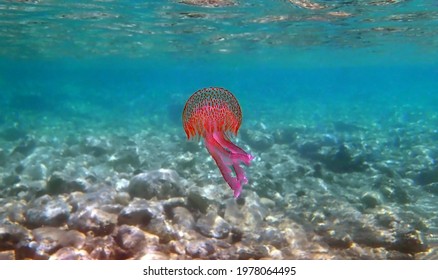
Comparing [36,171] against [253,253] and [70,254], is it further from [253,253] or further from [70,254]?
[253,253]

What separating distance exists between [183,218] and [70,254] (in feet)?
7.98

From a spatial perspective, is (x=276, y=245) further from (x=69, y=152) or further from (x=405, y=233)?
(x=69, y=152)

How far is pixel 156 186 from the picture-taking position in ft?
28.6

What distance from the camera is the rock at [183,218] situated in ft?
23.7

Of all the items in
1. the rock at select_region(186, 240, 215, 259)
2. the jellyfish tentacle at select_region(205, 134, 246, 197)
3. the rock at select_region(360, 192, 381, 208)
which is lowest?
the rock at select_region(360, 192, 381, 208)

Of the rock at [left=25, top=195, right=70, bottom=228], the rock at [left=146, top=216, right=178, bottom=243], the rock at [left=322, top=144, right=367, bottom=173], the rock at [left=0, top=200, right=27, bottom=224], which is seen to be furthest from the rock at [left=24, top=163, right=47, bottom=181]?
the rock at [left=322, top=144, right=367, bottom=173]

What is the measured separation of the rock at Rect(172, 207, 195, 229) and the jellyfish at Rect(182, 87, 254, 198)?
390 centimetres

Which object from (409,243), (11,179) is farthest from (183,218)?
(11,179)

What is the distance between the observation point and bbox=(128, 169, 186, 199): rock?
865 centimetres

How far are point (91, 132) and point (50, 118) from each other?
5.98 metres

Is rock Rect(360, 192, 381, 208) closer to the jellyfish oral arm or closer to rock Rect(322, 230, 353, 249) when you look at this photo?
rock Rect(322, 230, 353, 249)

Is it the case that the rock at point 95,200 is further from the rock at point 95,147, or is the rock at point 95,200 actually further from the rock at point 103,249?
the rock at point 95,147

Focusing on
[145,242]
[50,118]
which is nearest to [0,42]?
[50,118]

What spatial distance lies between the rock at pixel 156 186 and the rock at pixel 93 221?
1.75 meters
